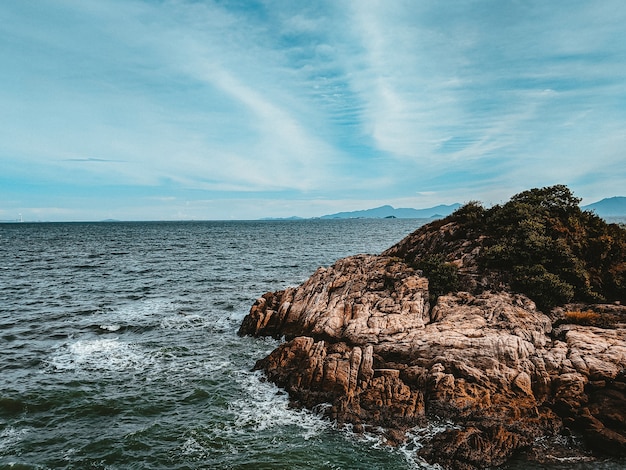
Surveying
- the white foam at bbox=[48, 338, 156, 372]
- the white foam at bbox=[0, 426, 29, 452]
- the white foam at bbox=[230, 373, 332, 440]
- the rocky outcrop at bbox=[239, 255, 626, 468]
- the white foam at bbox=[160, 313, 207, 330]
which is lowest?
the white foam at bbox=[0, 426, 29, 452]

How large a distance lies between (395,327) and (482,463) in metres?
8.53

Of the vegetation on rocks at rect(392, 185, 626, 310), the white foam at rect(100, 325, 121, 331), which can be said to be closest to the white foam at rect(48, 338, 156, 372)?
the white foam at rect(100, 325, 121, 331)

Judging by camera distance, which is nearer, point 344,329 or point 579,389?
point 579,389

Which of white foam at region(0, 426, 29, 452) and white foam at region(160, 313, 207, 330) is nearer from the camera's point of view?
white foam at region(0, 426, 29, 452)

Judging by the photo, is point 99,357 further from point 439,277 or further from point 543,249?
point 543,249

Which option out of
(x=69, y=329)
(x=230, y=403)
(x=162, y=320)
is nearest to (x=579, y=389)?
(x=230, y=403)

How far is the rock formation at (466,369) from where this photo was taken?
16.3 meters

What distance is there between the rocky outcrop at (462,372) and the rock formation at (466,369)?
0.16 feet

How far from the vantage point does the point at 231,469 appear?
1530 centimetres

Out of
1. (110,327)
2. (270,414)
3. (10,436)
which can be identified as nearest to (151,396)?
(10,436)

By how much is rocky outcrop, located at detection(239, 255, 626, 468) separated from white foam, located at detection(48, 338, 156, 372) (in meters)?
8.55

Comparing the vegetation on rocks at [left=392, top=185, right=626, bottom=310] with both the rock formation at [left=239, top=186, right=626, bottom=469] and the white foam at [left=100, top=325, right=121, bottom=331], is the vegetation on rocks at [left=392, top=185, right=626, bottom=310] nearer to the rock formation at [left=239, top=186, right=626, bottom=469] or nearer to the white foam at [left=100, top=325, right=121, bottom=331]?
the rock formation at [left=239, top=186, right=626, bottom=469]

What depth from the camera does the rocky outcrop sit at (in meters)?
16.4

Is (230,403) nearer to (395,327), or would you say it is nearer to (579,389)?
(395,327)
